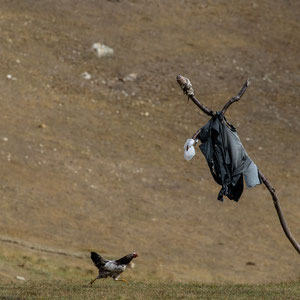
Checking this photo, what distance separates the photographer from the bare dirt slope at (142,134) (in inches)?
1085

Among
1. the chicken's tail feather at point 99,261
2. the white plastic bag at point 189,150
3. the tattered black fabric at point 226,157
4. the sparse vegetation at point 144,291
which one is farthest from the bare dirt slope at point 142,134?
the white plastic bag at point 189,150

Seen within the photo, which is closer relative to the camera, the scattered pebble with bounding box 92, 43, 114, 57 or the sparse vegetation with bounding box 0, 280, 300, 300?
the sparse vegetation with bounding box 0, 280, 300, 300

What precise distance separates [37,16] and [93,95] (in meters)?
6.09

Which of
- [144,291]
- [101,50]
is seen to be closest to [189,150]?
[144,291]

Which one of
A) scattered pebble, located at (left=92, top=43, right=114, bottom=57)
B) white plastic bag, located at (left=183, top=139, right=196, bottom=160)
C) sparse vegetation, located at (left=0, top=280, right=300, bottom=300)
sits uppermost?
scattered pebble, located at (left=92, top=43, right=114, bottom=57)

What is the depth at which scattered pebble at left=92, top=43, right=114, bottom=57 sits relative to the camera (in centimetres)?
3875

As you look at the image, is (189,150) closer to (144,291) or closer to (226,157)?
(226,157)

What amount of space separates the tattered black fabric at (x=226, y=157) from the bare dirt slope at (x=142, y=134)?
9858 mm

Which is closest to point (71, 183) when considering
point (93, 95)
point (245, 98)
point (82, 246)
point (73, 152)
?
point (73, 152)

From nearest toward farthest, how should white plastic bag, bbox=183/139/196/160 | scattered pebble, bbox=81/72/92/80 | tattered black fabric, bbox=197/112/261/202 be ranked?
white plastic bag, bbox=183/139/196/160 < tattered black fabric, bbox=197/112/261/202 < scattered pebble, bbox=81/72/92/80

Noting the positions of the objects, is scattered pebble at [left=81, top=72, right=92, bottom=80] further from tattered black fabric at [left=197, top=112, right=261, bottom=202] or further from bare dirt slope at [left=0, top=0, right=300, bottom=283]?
tattered black fabric at [left=197, top=112, right=261, bottom=202]

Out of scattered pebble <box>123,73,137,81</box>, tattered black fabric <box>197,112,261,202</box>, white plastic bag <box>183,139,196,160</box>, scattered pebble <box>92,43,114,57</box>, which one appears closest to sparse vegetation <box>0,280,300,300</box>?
tattered black fabric <box>197,112,261,202</box>

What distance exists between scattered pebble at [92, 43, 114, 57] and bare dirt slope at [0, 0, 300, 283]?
16.2 inches

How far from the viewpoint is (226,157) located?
1392 cm
